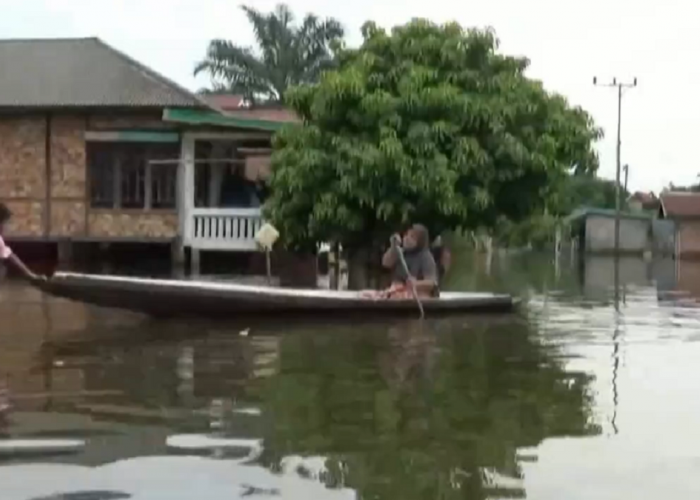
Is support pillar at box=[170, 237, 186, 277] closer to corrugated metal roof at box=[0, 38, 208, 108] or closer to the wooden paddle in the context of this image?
corrugated metal roof at box=[0, 38, 208, 108]

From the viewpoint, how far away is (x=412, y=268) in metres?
15.9

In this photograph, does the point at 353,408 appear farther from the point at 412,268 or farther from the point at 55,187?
the point at 55,187

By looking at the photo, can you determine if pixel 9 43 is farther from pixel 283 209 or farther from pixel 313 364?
pixel 313 364

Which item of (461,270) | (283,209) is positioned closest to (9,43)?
(283,209)

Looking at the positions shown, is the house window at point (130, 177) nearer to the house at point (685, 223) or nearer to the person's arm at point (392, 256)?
the person's arm at point (392, 256)

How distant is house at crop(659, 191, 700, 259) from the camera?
163 feet

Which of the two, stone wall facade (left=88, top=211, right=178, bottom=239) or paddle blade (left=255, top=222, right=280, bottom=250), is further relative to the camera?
stone wall facade (left=88, top=211, right=178, bottom=239)

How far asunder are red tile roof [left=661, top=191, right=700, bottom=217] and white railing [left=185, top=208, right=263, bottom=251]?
30.7 metres

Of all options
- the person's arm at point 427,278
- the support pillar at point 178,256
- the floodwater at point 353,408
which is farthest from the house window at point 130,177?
the person's arm at point 427,278

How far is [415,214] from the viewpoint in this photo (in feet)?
62.2

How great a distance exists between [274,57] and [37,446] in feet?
104

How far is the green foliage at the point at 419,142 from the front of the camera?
60.6ft

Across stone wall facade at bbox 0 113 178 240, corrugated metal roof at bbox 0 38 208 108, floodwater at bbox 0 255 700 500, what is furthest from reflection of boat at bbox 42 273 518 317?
stone wall facade at bbox 0 113 178 240

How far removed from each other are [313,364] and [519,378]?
1876 millimetres
